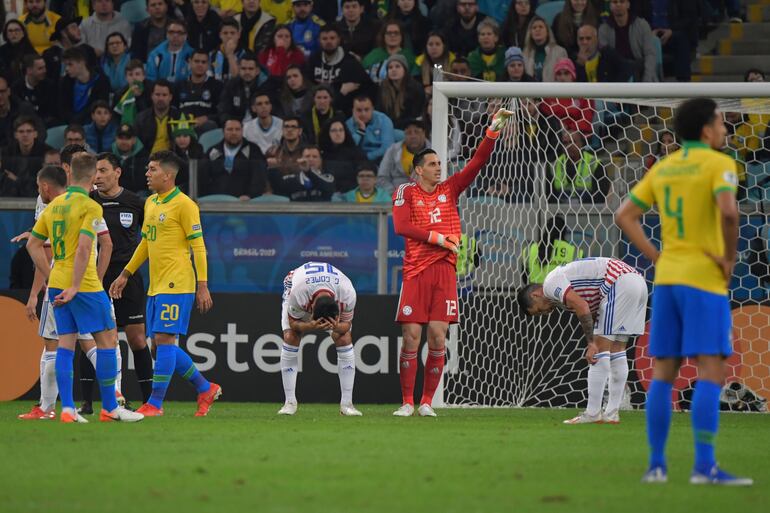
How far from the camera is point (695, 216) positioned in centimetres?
623

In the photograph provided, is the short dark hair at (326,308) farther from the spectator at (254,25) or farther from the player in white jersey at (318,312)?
the spectator at (254,25)

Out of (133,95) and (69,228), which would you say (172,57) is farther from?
(69,228)

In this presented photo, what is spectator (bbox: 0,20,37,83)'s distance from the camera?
18.7 meters

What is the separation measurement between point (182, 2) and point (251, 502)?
14.8m

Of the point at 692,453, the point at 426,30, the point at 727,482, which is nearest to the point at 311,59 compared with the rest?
the point at 426,30

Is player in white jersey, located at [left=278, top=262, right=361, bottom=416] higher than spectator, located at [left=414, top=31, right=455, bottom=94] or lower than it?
lower

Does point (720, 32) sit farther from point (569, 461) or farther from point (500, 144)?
point (569, 461)

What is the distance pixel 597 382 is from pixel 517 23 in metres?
8.61

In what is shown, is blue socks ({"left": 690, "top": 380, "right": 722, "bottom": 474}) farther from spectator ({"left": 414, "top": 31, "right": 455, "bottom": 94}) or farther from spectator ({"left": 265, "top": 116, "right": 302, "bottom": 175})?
spectator ({"left": 414, "top": 31, "right": 455, "bottom": 94})

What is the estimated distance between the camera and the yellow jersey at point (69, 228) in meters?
9.15

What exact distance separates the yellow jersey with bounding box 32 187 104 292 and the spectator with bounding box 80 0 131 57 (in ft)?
33.6

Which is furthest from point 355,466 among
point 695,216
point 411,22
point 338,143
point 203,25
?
point 203,25

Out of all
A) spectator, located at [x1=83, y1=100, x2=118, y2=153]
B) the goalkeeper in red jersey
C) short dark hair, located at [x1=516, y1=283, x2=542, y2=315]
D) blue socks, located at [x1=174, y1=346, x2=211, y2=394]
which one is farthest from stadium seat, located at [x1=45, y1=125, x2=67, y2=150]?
short dark hair, located at [x1=516, y1=283, x2=542, y2=315]

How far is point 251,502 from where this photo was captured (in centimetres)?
540
